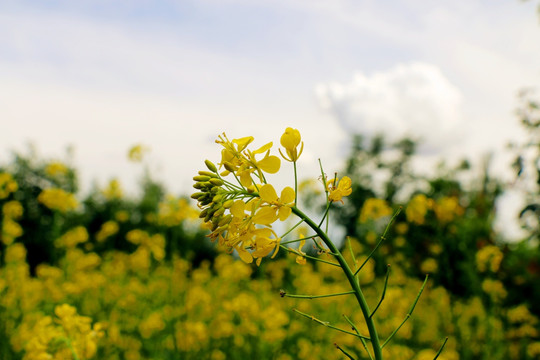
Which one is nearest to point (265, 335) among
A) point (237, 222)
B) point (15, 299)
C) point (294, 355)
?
point (294, 355)

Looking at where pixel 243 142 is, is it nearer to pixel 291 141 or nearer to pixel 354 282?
pixel 291 141

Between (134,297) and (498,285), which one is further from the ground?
A: (498,285)

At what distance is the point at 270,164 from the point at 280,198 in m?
0.13

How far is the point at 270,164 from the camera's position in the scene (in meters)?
1.30

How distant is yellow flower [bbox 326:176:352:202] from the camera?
1.32 m

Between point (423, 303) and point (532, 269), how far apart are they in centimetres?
370

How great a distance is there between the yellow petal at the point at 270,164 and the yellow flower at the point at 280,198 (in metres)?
0.10

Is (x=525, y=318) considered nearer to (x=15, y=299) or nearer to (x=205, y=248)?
(x=15, y=299)

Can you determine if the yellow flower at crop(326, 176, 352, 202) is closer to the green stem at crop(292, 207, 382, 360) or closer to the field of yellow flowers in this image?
the green stem at crop(292, 207, 382, 360)

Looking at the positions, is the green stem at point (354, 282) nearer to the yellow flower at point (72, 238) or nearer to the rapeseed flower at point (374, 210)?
Result: the rapeseed flower at point (374, 210)

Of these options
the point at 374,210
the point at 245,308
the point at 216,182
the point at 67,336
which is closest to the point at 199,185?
the point at 216,182

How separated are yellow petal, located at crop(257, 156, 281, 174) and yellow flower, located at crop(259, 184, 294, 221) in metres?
0.10

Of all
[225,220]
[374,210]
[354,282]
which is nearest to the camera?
[354,282]

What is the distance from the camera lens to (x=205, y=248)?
13234 millimetres
